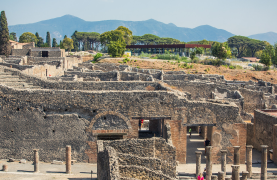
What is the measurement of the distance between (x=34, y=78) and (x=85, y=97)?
15.5ft

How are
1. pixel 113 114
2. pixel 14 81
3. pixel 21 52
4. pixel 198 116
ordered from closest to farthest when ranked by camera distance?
pixel 113 114 < pixel 198 116 < pixel 14 81 < pixel 21 52

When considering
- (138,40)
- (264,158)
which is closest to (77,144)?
(264,158)

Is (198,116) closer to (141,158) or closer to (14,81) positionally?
(141,158)

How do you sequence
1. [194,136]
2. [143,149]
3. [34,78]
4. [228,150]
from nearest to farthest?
1. [143,149]
2. [228,150]
3. [34,78]
4. [194,136]

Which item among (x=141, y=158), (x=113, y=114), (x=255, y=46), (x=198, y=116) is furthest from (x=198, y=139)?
(x=255, y=46)

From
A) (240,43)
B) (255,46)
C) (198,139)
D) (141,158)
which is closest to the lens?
(141,158)

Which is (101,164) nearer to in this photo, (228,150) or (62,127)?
(62,127)

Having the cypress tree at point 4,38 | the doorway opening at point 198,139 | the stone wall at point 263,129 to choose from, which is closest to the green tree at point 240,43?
the cypress tree at point 4,38

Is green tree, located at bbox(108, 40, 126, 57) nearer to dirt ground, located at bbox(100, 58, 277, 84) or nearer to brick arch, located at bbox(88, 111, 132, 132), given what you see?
dirt ground, located at bbox(100, 58, 277, 84)

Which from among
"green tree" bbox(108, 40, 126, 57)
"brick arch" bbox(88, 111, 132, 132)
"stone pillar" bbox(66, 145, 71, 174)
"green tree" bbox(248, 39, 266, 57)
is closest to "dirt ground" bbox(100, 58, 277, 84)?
"green tree" bbox(108, 40, 126, 57)

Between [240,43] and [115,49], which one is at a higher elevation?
[240,43]

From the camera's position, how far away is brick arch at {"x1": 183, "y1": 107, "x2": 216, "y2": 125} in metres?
15.2

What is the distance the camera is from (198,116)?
50.2 ft

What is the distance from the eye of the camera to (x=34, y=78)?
1784 cm
